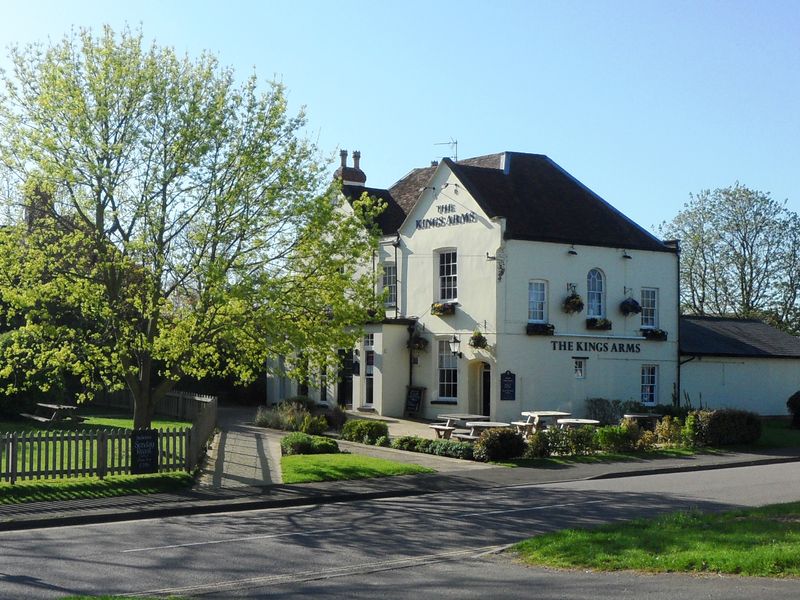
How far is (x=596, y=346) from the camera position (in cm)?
3731

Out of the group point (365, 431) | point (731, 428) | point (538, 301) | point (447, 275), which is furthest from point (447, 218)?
point (731, 428)

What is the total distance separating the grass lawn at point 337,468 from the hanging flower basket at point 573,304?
13.8 meters

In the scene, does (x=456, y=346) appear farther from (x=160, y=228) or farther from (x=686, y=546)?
(x=686, y=546)

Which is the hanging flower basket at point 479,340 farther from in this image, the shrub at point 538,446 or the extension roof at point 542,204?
the shrub at point 538,446

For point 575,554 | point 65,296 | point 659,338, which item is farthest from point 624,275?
point 575,554

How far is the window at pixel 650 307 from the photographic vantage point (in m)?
39.0

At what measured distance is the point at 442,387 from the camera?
37.3 metres

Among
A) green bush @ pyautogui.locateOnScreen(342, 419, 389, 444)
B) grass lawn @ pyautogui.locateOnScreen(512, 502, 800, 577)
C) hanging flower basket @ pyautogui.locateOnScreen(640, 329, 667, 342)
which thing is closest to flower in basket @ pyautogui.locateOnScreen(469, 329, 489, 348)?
green bush @ pyautogui.locateOnScreen(342, 419, 389, 444)

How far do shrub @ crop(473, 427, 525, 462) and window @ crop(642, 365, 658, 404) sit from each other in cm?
1416

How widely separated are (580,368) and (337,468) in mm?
16584

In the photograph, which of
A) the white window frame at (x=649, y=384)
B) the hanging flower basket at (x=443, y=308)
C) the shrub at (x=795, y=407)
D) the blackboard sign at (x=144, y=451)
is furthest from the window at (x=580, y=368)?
the blackboard sign at (x=144, y=451)

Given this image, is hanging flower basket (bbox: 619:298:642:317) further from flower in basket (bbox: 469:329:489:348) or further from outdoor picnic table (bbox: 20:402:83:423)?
outdoor picnic table (bbox: 20:402:83:423)

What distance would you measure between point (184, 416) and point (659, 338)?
1855cm

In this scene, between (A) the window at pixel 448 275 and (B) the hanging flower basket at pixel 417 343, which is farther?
(B) the hanging flower basket at pixel 417 343
